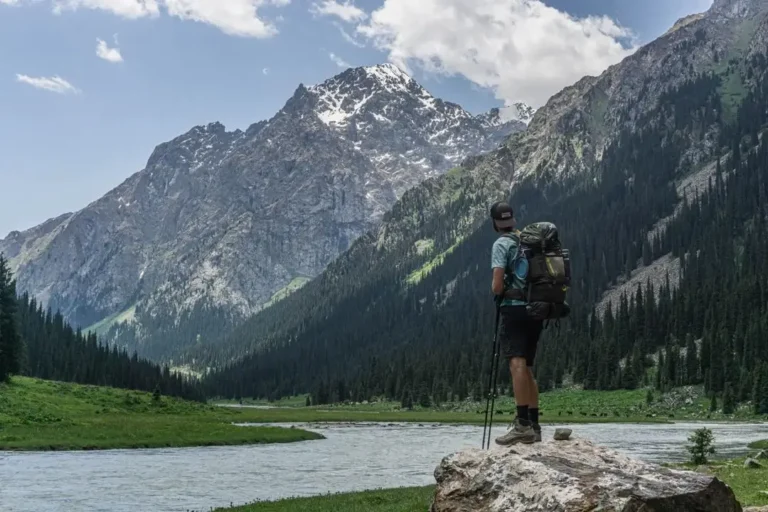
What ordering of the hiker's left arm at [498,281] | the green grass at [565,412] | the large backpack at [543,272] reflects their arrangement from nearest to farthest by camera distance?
the large backpack at [543,272]
the hiker's left arm at [498,281]
the green grass at [565,412]

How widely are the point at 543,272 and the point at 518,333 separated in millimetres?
1406

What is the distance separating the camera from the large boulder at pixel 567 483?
1211 centimetres

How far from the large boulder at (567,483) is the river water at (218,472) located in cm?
1775

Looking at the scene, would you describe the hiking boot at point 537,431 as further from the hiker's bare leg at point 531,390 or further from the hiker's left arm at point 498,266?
the hiker's left arm at point 498,266

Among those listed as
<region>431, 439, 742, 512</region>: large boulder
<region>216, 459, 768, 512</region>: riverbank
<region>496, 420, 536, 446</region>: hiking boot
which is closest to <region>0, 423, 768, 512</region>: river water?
<region>216, 459, 768, 512</region>: riverbank

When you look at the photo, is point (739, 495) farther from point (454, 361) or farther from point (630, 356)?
point (454, 361)

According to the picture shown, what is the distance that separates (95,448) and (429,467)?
29.2 meters

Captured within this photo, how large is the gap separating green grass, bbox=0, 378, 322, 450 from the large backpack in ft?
172

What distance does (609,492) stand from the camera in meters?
12.3

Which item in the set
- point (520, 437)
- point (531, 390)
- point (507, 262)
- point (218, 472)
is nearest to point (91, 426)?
point (218, 472)

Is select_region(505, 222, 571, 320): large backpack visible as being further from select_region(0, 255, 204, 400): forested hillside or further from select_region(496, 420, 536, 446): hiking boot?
select_region(0, 255, 204, 400): forested hillside

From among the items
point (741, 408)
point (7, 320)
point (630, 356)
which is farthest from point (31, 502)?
point (630, 356)

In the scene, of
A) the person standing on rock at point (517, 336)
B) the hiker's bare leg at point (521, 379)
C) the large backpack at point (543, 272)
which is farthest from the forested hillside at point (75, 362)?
the large backpack at point (543, 272)

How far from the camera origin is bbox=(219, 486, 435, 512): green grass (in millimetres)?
22281
